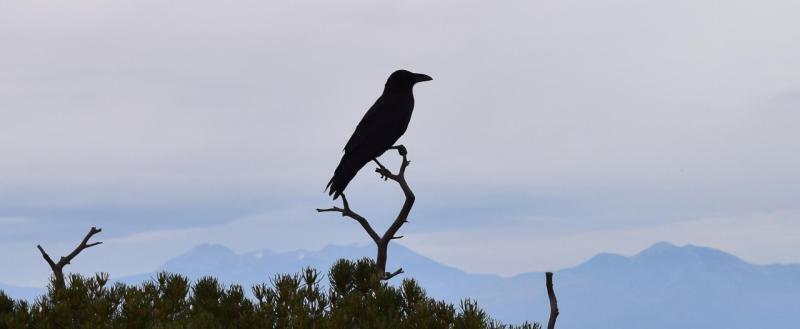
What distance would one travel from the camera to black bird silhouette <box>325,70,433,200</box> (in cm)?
1226

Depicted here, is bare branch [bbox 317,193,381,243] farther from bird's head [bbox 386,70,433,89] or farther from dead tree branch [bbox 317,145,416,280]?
bird's head [bbox 386,70,433,89]

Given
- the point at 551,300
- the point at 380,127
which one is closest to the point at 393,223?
the point at 551,300

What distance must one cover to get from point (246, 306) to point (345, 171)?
3.91 m

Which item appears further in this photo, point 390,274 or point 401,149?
point 401,149

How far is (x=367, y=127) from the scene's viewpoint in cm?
1344

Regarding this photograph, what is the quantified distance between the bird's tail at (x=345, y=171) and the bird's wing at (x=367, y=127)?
330 millimetres

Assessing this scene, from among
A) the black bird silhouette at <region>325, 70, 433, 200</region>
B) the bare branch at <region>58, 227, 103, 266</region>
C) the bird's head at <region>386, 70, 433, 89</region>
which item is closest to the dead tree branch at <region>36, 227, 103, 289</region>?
the bare branch at <region>58, 227, 103, 266</region>

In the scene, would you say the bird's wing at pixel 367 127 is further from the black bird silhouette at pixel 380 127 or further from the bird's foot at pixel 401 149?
the bird's foot at pixel 401 149

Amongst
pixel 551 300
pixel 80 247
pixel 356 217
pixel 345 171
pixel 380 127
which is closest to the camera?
pixel 551 300

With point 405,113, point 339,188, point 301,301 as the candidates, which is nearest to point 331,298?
point 301,301

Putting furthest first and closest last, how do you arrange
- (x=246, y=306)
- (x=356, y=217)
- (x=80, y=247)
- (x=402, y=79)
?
(x=402, y=79), (x=80, y=247), (x=356, y=217), (x=246, y=306)

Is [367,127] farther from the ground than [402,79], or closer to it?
closer to it

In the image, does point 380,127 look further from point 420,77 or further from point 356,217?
point 356,217

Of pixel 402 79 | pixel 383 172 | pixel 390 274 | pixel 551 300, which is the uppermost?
pixel 402 79
